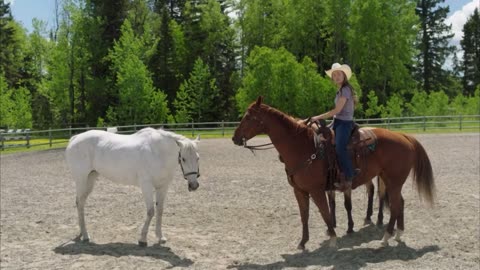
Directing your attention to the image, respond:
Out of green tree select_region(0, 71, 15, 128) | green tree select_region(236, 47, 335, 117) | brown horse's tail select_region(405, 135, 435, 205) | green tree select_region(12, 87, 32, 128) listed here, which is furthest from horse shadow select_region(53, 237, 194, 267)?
green tree select_region(12, 87, 32, 128)

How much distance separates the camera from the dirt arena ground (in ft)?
20.7

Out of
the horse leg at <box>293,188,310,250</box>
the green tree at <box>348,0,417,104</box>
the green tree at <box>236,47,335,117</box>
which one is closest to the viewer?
the horse leg at <box>293,188,310,250</box>

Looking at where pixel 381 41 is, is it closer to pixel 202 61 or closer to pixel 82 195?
pixel 202 61

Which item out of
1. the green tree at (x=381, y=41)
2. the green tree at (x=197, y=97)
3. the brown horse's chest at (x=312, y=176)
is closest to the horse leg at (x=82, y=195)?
the brown horse's chest at (x=312, y=176)

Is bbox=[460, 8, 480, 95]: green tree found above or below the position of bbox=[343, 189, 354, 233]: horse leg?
A: above

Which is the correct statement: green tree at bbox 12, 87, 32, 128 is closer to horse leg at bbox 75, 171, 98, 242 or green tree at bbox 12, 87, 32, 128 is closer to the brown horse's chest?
horse leg at bbox 75, 171, 98, 242

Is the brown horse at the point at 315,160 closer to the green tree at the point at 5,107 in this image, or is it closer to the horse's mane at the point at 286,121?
the horse's mane at the point at 286,121

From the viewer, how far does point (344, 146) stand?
6.57m

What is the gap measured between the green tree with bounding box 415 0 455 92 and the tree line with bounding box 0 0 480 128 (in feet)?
23.4

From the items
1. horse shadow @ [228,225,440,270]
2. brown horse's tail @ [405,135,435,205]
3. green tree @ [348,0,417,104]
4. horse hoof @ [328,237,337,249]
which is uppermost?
green tree @ [348,0,417,104]

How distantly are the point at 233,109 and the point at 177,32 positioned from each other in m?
10.0

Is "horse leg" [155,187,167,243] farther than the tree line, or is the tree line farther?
the tree line

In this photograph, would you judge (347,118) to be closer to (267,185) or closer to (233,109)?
(267,185)

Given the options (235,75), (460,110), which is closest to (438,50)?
(460,110)
